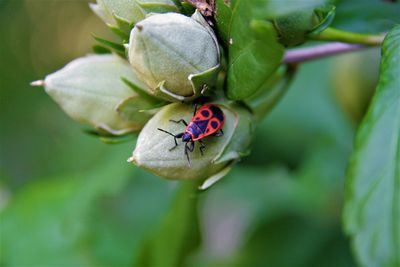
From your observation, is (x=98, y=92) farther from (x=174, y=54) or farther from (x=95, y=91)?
(x=174, y=54)

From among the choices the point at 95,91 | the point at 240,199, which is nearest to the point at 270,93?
the point at 95,91

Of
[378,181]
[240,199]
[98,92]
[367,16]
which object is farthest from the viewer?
[240,199]

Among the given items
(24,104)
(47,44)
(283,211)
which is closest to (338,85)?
(283,211)

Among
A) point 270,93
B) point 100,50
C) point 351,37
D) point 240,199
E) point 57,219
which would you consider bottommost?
point 240,199

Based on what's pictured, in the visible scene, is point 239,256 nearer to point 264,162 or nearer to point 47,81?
point 264,162

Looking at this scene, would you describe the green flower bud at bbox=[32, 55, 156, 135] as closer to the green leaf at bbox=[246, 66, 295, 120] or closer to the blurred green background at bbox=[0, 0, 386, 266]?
the green leaf at bbox=[246, 66, 295, 120]

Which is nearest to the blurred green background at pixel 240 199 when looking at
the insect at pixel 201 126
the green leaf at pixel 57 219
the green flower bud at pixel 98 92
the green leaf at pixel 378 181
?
the green leaf at pixel 57 219
